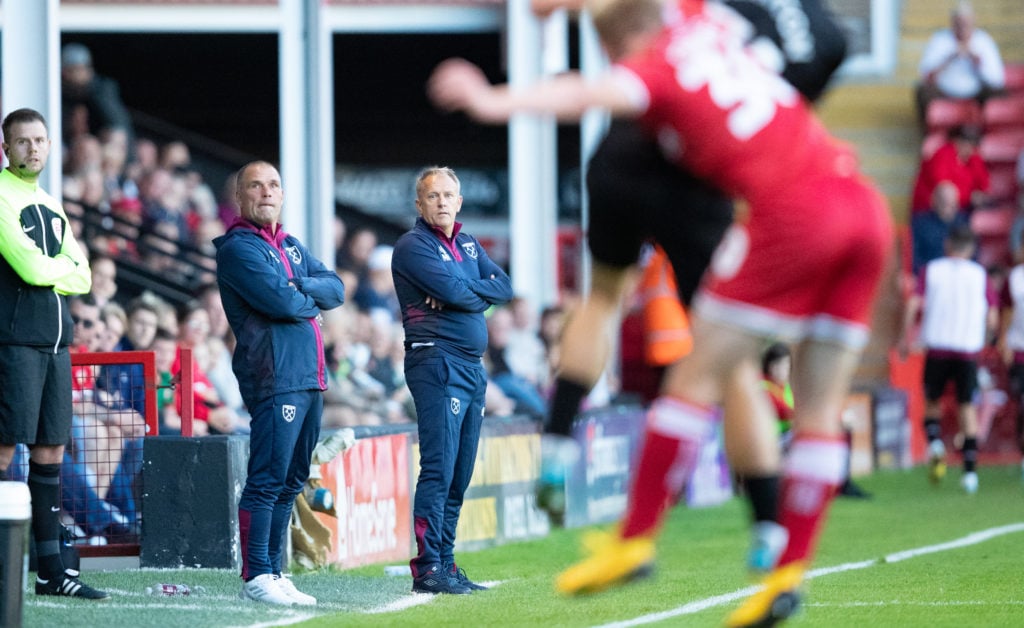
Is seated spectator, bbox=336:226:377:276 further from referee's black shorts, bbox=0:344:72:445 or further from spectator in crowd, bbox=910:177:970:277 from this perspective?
referee's black shorts, bbox=0:344:72:445

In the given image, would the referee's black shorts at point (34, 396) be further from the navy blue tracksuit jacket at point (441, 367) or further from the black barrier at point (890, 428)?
the black barrier at point (890, 428)

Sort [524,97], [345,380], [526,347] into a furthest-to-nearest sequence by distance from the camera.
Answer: [526,347] → [345,380] → [524,97]

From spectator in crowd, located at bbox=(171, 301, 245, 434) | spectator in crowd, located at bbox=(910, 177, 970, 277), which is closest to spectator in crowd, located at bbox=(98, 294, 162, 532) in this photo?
spectator in crowd, located at bbox=(171, 301, 245, 434)

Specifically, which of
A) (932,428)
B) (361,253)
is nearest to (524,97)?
(361,253)

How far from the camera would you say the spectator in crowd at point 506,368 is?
47.1ft

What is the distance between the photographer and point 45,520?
8.17m

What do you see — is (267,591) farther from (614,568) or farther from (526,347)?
(526,347)

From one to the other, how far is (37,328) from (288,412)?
1.23 meters

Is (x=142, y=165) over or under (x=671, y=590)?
over

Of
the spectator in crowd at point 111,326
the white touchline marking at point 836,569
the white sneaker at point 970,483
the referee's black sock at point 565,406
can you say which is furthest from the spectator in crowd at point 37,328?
the white sneaker at point 970,483

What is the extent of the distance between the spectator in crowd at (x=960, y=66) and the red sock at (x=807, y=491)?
48.0 ft

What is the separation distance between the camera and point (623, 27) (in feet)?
19.5

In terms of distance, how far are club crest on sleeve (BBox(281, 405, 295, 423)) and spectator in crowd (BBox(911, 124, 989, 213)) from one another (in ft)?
41.8

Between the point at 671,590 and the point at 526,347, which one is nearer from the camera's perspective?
the point at 671,590
